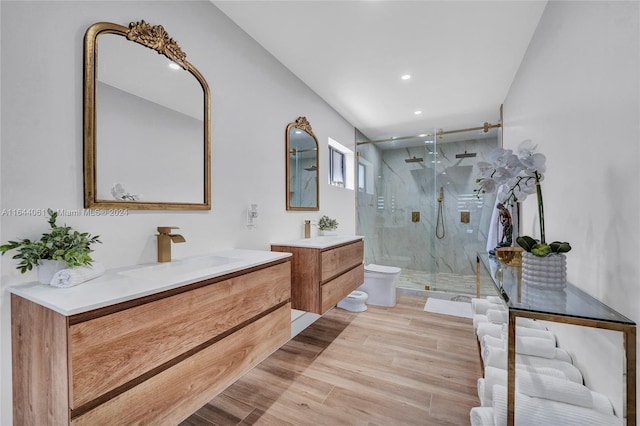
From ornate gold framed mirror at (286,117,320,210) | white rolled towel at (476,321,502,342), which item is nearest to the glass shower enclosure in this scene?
ornate gold framed mirror at (286,117,320,210)

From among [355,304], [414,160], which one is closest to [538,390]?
[355,304]

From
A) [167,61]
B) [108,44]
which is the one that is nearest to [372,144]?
[167,61]

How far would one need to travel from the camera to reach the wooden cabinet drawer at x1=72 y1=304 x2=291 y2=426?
0.87 meters

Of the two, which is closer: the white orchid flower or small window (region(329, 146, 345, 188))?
the white orchid flower

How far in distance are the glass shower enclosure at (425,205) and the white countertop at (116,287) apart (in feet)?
10.5

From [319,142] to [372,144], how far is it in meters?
1.58

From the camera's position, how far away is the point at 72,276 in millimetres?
975

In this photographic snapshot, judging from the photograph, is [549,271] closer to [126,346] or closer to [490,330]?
[490,330]

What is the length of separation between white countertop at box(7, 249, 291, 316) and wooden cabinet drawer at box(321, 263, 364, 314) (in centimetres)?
85

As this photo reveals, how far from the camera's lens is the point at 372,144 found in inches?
173

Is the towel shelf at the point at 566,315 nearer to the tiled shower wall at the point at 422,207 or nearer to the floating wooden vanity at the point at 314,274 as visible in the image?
the floating wooden vanity at the point at 314,274

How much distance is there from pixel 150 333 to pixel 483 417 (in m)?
1.26

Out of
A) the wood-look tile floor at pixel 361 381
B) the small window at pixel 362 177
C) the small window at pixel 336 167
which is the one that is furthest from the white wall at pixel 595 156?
the small window at pixel 362 177

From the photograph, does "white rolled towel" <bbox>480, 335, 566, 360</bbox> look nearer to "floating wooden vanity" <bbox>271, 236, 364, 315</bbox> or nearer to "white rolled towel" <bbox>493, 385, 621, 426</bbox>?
"white rolled towel" <bbox>493, 385, 621, 426</bbox>
